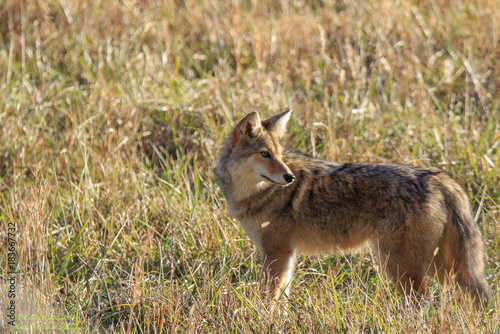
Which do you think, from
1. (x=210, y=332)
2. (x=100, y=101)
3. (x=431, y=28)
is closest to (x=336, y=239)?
(x=210, y=332)

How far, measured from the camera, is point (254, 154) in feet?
14.2

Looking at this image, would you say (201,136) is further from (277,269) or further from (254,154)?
(277,269)

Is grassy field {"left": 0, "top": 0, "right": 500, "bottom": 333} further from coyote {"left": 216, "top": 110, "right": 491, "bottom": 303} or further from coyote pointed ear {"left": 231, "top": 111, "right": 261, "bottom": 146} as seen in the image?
coyote pointed ear {"left": 231, "top": 111, "right": 261, "bottom": 146}

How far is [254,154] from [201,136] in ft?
6.37

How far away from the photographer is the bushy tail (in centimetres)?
394

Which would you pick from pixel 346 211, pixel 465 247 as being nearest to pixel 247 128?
pixel 346 211

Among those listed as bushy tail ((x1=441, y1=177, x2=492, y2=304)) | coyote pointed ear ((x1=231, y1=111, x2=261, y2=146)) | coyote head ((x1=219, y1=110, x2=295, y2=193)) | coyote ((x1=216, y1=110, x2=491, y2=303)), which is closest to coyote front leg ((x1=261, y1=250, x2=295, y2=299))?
coyote ((x1=216, y1=110, x2=491, y2=303))

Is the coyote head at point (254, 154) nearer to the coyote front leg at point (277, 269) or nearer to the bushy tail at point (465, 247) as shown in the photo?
the coyote front leg at point (277, 269)

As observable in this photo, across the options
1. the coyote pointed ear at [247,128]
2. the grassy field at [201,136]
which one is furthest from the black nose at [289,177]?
the grassy field at [201,136]

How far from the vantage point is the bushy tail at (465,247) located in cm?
394

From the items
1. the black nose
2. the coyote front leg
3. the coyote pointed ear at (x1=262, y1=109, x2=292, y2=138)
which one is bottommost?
the coyote front leg

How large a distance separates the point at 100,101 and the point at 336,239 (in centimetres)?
348

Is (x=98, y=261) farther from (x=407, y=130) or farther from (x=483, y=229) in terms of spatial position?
(x=407, y=130)

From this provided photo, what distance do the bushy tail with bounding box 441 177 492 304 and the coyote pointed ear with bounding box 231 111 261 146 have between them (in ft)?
4.61
